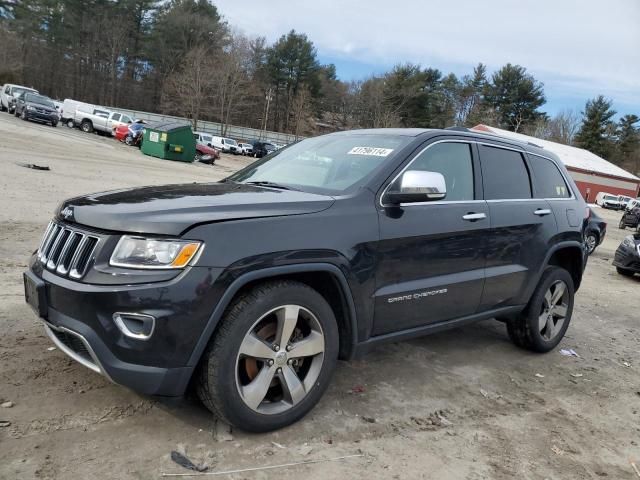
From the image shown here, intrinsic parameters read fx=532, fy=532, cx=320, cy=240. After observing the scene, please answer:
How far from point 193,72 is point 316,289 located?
58.0 m

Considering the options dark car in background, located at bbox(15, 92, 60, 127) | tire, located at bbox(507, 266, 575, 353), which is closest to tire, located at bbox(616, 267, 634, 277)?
tire, located at bbox(507, 266, 575, 353)

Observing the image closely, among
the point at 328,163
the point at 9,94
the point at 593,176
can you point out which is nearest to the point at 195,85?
the point at 9,94

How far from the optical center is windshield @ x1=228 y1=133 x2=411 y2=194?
355 centimetres

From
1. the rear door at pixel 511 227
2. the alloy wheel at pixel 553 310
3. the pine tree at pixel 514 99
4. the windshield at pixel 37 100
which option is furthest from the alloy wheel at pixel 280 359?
the pine tree at pixel 514 99

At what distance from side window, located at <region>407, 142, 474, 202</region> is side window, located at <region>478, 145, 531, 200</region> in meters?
0.18

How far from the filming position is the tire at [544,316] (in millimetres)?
4727

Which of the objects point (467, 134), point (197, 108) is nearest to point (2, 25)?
point (197, 108)

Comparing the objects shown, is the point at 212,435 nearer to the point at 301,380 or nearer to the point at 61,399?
the point at 301,380

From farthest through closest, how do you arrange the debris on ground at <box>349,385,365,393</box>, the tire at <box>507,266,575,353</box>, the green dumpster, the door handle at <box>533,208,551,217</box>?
the green dumpster, the tire at <box>507,266,575,353</box>, the door handle at <box>533,208,551,217</box>, the debris on ground at <box>349,385,365,393</box>

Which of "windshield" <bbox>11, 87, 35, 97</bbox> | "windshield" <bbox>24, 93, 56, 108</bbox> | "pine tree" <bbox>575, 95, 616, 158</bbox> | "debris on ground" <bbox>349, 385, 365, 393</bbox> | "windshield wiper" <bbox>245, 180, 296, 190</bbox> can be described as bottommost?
"debris on ground" <bbox>349, 385, 365, 393</bbox>

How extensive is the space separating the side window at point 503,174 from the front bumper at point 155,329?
8.35 ft

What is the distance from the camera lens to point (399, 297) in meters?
3.41

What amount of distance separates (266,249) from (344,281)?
56 cm

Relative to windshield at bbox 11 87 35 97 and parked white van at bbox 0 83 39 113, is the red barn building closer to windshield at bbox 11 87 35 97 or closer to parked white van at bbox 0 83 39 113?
windshield at bbox 11 87 35 97
